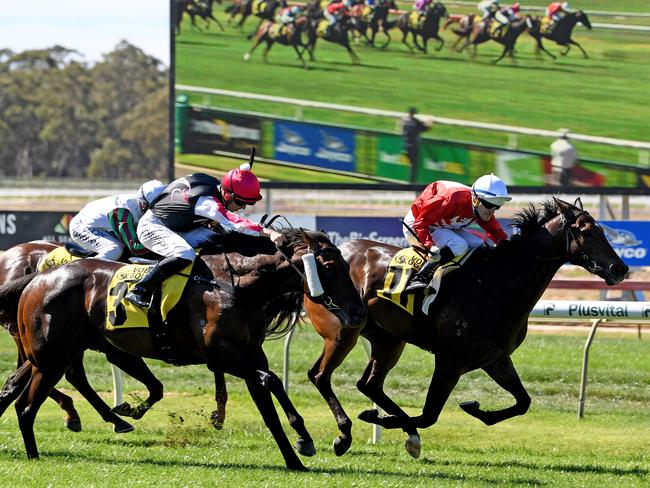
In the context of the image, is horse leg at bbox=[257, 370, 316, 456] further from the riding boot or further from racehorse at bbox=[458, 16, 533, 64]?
racehorse at bbox=[458, 16, 533, 64]

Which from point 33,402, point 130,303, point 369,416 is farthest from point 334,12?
point 33,402

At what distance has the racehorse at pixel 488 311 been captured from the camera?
8.29 m

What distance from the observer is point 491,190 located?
27.6ft

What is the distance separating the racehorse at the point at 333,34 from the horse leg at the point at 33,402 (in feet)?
30.7

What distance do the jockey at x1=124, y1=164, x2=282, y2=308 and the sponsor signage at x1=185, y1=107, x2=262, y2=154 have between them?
8.32m

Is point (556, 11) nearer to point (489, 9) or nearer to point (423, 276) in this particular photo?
point (489, 9)

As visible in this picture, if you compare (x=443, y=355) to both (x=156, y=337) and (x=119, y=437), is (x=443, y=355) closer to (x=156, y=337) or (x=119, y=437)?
(x=156, y=337)

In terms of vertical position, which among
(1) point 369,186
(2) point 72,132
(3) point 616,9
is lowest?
(2) point 72,132

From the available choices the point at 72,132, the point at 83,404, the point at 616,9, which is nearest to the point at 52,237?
the point at 83,404

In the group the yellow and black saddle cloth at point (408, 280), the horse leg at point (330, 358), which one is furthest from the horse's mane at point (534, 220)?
the horse leg at point (330, 358)

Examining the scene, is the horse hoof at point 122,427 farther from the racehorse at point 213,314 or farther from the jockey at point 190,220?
the jockey at point 190,220

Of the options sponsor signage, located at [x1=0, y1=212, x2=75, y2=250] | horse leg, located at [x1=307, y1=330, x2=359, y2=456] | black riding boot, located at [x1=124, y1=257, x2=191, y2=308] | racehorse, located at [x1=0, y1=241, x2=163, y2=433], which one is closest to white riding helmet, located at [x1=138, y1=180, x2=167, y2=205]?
black riding boot, located at [x1=124, y1=257, x2=191, y2=308]

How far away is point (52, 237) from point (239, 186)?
9.77 m

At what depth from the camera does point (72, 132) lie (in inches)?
2457
